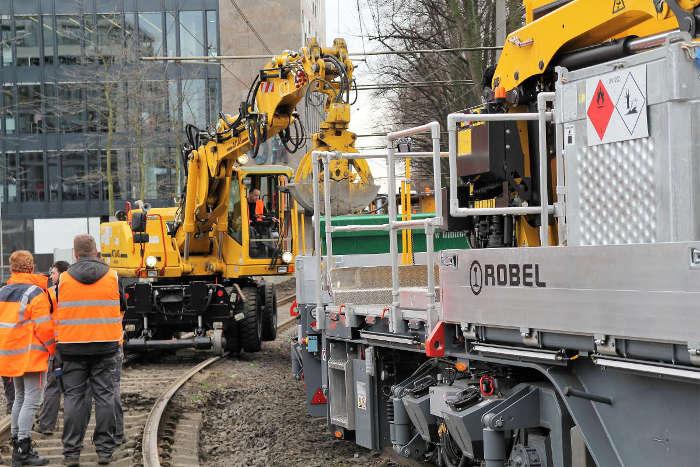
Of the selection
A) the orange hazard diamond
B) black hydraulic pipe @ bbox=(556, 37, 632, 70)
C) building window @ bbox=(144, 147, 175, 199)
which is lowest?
the orange hazard diamond

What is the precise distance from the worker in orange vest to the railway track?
46 centimetres

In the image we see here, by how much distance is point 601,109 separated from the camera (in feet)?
17.8

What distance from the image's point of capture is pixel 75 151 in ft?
158

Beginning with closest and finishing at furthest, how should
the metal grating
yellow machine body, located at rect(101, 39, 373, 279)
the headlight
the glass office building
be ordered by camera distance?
1. the metal grating
2. yellow machine body, located at rect(101, 39, 373, 279)
3. the headlight
4. the glass office building

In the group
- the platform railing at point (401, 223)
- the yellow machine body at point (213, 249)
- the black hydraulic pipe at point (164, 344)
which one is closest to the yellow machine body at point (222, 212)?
the yellow machine body at point (213, 249)

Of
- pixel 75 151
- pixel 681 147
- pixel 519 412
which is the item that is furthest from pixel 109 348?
pixel 75 151

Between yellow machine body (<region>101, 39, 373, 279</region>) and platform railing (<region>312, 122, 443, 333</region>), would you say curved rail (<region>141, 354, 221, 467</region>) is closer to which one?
platform railing (<region>312, 122, 443, 333</region>)

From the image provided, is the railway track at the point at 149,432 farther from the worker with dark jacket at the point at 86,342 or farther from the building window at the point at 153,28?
the building window at the point at 153,28

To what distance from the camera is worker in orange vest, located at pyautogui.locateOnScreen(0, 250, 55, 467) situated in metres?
9.04

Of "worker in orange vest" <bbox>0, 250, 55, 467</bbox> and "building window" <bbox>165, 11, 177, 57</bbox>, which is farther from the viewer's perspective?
"building window" <bbox>165, 11, 177, 57</bbox>

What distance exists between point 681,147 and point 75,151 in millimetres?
45645

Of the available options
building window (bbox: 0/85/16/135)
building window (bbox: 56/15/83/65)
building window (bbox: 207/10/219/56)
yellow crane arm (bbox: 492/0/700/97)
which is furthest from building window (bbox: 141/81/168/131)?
yellow crane arm (bbox: 492/0/700/97)

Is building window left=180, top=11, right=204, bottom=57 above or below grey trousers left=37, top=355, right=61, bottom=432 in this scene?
above

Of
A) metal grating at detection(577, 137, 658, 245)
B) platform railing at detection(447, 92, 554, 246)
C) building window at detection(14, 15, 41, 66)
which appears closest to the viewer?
metal grating at detection(577, 137, 658, 245)
